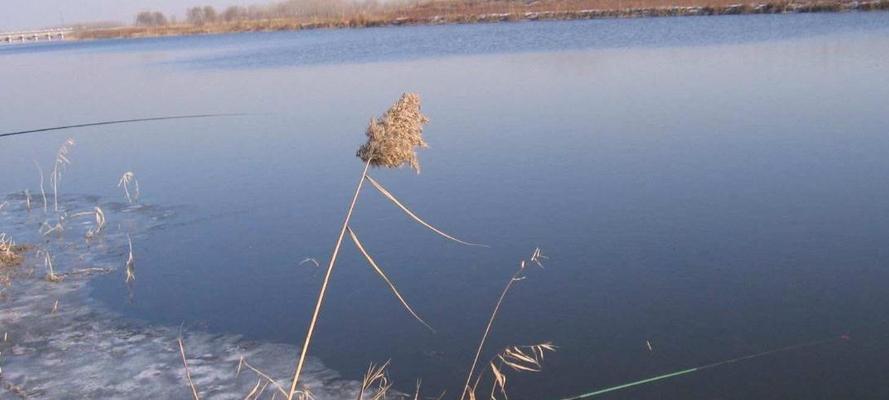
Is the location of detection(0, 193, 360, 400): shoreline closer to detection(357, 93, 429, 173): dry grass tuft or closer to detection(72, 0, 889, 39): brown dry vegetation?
detection(357, 93, 429, 173): dry grass tuft

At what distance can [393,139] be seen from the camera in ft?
5.73

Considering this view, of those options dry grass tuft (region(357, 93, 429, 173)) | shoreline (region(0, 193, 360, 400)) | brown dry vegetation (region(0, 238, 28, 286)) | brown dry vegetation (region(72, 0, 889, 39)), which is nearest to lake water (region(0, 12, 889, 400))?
shoreline (region(0, 193, 360, 400))

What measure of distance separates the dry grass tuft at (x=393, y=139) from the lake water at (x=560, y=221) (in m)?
1.55

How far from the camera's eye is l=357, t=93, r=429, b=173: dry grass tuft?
1745mm

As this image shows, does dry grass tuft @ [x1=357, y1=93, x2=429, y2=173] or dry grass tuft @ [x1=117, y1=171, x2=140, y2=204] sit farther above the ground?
dry grass tuft @ [x1=357, y1=93, x2=429, y2=173]

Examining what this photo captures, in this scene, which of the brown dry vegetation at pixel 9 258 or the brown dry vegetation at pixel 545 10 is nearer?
the brown dry vegetation at pixel 9 258

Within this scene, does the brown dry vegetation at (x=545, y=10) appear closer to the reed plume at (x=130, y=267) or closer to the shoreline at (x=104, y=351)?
the reed plume at (x=130, y=267)

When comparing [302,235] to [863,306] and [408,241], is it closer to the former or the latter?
[408,241]

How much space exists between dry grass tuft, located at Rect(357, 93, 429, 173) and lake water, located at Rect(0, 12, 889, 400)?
5.08ft

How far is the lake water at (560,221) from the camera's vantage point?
3426mm

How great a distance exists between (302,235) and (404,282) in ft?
3.62

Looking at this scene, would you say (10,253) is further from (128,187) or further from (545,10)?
(545,10)

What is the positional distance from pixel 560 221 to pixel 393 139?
3272 millimetres

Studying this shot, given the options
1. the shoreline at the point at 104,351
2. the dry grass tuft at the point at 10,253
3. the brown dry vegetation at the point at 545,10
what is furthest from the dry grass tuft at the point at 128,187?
the brown dry vegetation at the point at 545,10
